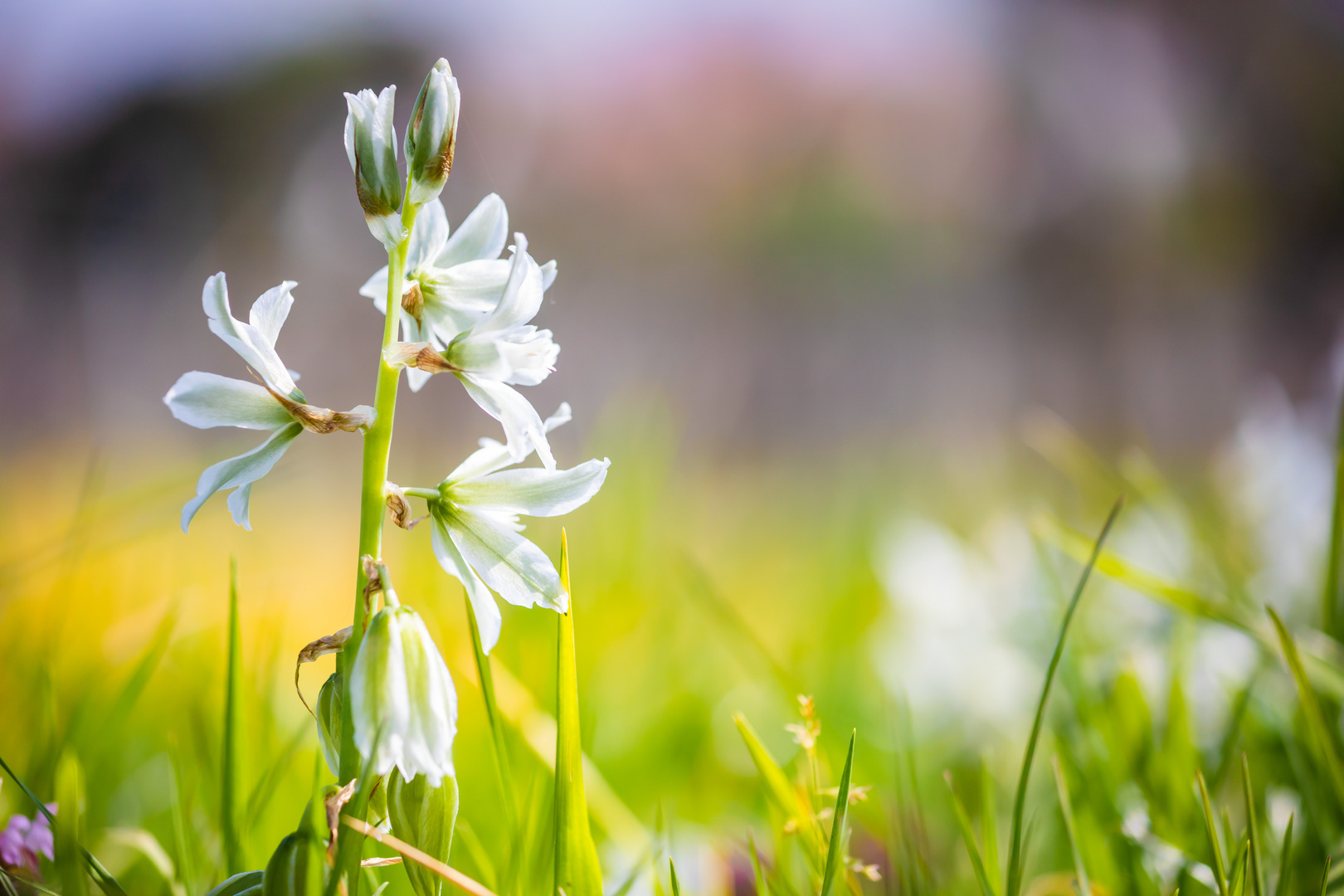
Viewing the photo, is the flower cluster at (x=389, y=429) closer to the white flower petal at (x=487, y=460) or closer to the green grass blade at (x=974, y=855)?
the white flower petal at (x=487, y=460)

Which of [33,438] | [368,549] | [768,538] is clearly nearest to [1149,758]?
[368,549]

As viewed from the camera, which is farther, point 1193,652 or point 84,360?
point 84,360

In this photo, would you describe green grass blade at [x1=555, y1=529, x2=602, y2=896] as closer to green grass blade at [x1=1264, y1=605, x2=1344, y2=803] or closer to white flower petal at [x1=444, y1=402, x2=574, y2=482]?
white flower petal at [x1=444, y1=402, x2=574, y2=482]

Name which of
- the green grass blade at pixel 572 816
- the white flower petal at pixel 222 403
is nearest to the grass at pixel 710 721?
the green grass blade at pixel 572 816

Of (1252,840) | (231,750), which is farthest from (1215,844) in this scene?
(231,750)

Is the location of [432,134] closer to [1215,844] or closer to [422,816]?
[422,816]

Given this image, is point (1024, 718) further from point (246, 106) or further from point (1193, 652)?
point (246, 106)
